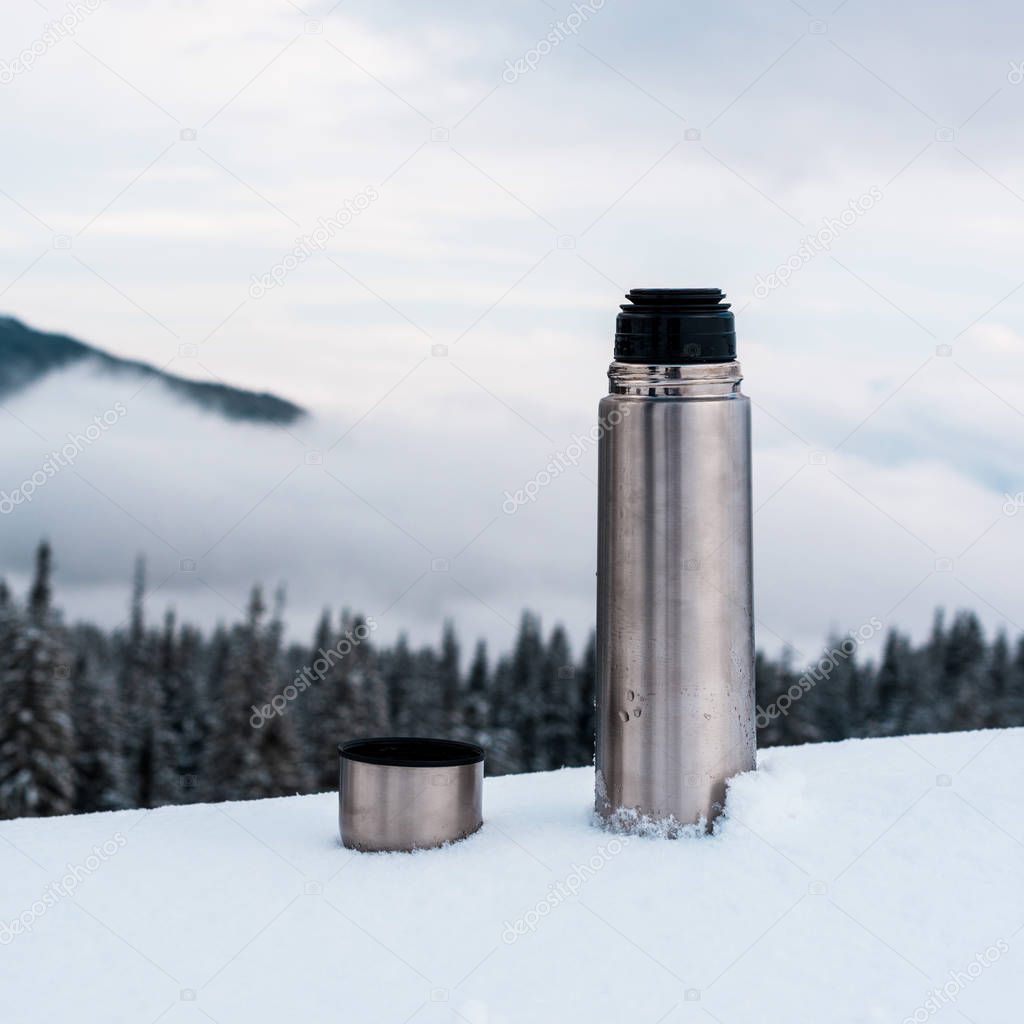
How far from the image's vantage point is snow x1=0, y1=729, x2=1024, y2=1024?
162 inches

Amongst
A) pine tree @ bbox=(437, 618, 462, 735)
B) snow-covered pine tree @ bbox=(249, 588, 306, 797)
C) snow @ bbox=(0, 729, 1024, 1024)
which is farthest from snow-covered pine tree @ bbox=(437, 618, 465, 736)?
snow @ bbox=(0, 729, 1024, 1024)

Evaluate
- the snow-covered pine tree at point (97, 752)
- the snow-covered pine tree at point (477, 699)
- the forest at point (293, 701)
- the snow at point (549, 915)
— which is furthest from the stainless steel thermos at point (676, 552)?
the snow-covered pine tree at point (477, 699)

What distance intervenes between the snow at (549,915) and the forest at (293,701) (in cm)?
2314

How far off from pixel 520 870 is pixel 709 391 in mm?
2086

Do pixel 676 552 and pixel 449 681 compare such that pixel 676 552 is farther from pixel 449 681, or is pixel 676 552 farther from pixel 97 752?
pixel 449 681

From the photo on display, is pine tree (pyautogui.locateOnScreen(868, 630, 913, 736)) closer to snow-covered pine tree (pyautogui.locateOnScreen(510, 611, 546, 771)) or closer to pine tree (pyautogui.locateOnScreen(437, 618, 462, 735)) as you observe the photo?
snow-covered pine tree (pyautogui.locateOnScreen(510, 611, 546, 771))

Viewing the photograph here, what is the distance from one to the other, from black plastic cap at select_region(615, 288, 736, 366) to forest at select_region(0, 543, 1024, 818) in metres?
23.7

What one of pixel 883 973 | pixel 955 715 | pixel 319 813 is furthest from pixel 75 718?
pixel 883 973

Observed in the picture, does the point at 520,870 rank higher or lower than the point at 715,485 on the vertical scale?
lower

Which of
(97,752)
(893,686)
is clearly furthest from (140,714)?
(893,686)

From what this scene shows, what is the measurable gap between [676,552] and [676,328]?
3.05 ft

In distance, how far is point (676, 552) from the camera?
5.27 m

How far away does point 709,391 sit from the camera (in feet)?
17.3

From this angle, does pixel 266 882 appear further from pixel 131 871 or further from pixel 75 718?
pixel 75 718
